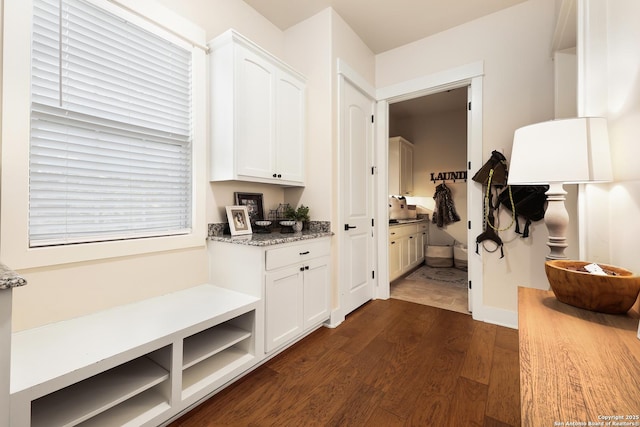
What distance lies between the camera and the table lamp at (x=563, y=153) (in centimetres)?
115

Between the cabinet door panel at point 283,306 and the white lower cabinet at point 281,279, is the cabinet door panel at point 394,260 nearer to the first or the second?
the white lower cabinet at point 281,279

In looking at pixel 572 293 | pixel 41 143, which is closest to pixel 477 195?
pixel 572 293

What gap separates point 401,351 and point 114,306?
1.98 meters

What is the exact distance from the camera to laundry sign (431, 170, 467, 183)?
5.07 m

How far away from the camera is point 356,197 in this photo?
2938 millimetres

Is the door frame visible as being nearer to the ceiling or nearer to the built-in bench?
the ceiling

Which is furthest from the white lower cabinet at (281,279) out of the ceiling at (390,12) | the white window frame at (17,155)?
the ceiling at (390,12)

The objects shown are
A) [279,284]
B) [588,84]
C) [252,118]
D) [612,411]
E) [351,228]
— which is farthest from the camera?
[351,228]

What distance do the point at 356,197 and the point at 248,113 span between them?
1.39m

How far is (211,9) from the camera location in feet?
7.12

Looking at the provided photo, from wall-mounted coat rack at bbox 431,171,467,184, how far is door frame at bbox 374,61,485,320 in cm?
258

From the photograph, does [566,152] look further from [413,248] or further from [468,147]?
[413,248]

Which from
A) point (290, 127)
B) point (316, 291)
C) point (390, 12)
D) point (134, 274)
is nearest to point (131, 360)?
point (134, 274)

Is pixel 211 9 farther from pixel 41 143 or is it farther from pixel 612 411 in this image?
pixel 612 411
